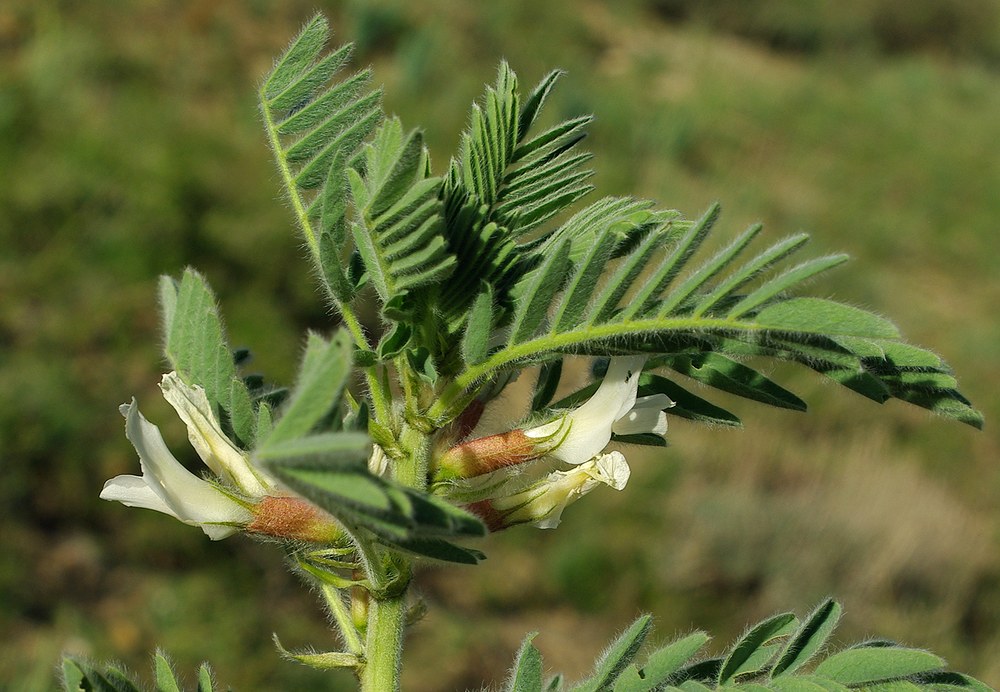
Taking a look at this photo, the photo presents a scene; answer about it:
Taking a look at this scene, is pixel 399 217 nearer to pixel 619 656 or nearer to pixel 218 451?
pixel 218 451

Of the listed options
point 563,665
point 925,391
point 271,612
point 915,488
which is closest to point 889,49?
point 915,488

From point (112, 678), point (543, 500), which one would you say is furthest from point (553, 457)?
point (112, 678)

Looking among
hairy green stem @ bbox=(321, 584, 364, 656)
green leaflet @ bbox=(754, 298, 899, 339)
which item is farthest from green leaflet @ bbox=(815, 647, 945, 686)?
hairy green stem @ bbox=(321, 584, 364, 656)

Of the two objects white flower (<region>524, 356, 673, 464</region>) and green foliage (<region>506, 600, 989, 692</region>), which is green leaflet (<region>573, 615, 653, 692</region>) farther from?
white flower (<region>524, 356, 673, 464</region>)

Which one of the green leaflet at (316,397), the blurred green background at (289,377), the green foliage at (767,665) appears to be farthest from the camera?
the blurred green background at (289,377)

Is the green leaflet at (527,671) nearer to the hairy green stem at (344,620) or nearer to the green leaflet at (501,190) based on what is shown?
the hairy green stem at (344,620)

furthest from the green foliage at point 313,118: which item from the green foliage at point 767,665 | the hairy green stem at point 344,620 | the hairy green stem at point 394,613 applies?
the green foliage at point 767,665
